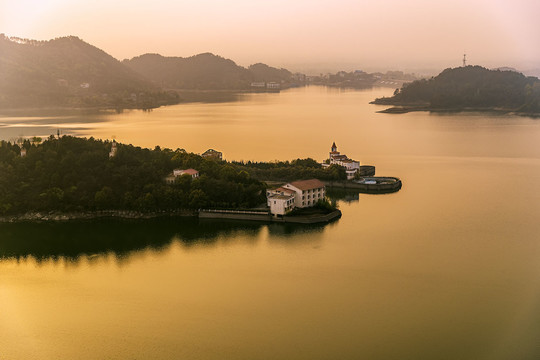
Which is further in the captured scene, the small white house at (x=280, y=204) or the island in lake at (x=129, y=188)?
the island in lake at (x=129, y=188)

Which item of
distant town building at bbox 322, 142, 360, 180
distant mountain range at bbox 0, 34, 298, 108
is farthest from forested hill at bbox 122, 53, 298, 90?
distant town building at bbox 322, 142, 360, 180

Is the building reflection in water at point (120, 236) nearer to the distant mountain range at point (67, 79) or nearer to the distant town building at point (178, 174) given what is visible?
the distant town building at point (178, 174)

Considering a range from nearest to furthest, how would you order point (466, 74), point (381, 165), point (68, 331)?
point (68, 331) < point (381, 165) < point (466, 74)

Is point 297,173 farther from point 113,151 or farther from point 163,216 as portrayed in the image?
point 113,151

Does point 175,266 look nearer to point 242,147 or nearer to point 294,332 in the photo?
point 294,332

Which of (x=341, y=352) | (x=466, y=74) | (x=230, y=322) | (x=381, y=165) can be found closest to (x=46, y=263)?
(x=230, y=322)

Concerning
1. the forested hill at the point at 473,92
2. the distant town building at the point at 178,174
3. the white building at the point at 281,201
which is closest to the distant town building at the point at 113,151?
the distant town building at the point at 178,174
